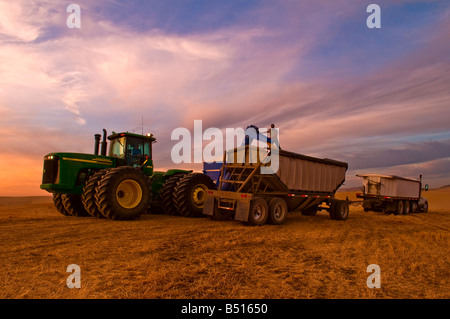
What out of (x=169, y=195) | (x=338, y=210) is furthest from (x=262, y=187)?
(x=338, y=210)

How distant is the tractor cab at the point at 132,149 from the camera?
12477 mm

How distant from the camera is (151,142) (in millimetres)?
13141

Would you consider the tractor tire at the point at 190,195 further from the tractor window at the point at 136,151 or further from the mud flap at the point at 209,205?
the tractor window at the point at 136,151

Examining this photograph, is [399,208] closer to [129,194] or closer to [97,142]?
[129,194]

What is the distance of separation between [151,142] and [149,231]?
5336mm

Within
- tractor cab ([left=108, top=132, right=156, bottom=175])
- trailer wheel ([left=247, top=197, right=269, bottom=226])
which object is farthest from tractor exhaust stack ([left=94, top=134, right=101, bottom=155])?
trailer wheel ([left=247, top=197, right=269, bottom=226])

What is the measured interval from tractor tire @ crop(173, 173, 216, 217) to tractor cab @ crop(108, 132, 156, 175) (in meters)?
1.58

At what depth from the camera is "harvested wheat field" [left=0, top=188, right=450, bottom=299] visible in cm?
411

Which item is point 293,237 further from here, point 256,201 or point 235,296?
point 235,296

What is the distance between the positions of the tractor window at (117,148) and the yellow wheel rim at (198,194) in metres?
3.24

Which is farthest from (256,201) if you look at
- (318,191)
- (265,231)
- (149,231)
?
(318,191)

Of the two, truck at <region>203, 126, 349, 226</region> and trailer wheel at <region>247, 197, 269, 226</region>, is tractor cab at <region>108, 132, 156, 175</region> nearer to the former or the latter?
truck at <region>203, 126, 349, 226</region>

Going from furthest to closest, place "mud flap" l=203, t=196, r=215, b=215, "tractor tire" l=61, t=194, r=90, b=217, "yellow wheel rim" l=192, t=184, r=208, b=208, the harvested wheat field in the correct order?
"yellow wheel rim" l=192, t=184, r=208, b=208, "tractor tire" l=61, t=194, r=90, b=217, "mud flap" l=203, t=196, r=215, b=215, the harvested wheat field

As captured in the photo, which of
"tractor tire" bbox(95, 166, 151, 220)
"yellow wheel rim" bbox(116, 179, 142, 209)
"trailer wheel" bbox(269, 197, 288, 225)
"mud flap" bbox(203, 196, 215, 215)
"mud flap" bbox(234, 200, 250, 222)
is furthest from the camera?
"mud flap" bbox(203, 196, 215, 215)
